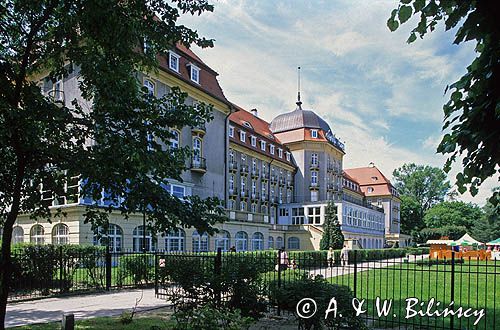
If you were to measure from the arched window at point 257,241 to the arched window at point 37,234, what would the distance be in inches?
753

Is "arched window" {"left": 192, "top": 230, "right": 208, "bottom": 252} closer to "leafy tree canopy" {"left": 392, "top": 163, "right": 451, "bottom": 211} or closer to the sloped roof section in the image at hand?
the sloped roof section

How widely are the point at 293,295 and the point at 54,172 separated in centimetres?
546

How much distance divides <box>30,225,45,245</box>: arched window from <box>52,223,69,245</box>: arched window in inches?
55.6

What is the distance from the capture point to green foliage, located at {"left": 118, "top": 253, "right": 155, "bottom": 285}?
Answer: 16.2m

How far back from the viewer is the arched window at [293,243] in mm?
51219

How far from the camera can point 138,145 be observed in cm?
697

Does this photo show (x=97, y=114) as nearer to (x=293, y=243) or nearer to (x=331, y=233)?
(x=331, y=233)

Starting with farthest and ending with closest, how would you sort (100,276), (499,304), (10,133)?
(100,276) < (499,304) < (10,133)

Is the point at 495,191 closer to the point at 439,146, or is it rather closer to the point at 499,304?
the point at 439,146

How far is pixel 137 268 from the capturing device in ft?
53.5

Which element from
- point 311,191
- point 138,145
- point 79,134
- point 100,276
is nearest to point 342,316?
point 138,145

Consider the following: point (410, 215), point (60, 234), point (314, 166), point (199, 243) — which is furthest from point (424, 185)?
point (60, 234)

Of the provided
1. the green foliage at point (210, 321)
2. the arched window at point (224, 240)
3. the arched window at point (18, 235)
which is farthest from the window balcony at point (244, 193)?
the green foliage at point (210, 321)

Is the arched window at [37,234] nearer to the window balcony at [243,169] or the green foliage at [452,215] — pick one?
the window balcony at [243,169]
